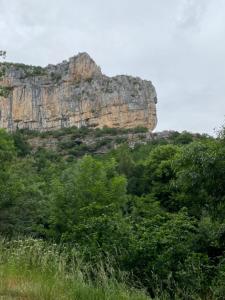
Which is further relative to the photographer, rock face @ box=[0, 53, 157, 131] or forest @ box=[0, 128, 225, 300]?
rock face @ box=[0, 53, 157, 131]

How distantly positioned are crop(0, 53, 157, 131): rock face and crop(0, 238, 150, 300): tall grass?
343 ft

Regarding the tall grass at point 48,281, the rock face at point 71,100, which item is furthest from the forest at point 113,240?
the rock face at point 71,100

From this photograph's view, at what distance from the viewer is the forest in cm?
618

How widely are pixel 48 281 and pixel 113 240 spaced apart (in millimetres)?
6847

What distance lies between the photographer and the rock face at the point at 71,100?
112250 mm

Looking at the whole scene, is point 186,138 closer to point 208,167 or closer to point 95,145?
point 95,145

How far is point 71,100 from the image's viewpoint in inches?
4461

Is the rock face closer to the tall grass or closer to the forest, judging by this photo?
the forest

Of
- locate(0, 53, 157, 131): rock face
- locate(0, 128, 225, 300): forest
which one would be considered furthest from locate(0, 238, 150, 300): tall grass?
locate(0, 53, 157, 131): rock face

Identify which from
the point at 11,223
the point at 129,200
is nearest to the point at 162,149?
the point at 129,200

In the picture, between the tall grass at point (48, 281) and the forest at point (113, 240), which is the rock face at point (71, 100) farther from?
the tall grass at point (48, 281)

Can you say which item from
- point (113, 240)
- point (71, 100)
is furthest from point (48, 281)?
point (71, 100)

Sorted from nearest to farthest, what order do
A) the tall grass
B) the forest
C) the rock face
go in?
the tall grass, the forest, the rock face

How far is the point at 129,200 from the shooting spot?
2858 centimetres
